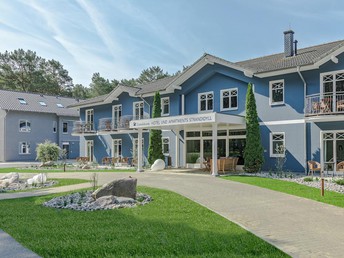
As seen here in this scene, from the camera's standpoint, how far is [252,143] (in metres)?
19.7

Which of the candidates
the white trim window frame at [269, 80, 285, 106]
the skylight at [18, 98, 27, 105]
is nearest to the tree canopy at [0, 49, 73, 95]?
the skylight at [18, 98, 27, 105]

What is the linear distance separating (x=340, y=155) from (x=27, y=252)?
644 inches

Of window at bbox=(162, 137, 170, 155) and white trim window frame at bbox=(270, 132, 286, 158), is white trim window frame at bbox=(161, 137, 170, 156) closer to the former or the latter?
window at bbox=(162, 137, 170, 155)

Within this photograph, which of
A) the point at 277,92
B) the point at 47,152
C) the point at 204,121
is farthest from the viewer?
the point at 47,152

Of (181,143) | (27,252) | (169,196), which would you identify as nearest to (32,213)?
(27,252)

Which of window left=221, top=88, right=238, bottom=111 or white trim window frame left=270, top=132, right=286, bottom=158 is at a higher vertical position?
window left=221, top=88, right=238, bottom=111

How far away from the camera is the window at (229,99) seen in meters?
22.5

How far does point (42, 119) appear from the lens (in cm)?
4322

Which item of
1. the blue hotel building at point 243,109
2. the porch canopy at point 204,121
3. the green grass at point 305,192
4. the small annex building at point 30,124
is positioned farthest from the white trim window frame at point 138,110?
the small annex building at point 30,124

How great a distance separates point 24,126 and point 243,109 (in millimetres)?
29383

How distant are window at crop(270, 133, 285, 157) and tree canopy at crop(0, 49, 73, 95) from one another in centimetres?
5103

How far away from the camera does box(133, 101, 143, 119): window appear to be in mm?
28750

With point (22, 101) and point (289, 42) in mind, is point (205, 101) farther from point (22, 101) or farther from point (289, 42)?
point (22, 101)

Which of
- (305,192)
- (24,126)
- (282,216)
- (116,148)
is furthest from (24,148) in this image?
(282,216)
